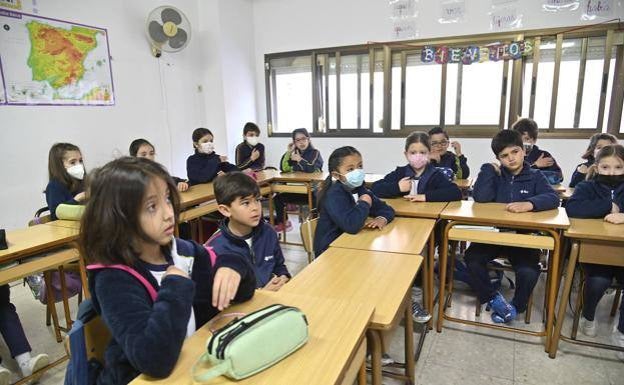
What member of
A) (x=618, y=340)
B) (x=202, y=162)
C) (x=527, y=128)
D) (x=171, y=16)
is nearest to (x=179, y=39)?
(x=171, y=16)

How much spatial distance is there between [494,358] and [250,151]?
3.64 m

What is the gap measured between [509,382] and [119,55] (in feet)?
14.5

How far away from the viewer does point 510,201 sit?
2.47 meters

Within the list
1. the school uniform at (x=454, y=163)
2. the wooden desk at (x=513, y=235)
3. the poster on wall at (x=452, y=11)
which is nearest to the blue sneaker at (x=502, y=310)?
the wooden desk at (x=513, y=235)

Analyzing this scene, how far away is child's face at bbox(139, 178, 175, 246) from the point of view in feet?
3.06

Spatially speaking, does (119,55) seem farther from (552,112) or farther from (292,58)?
(552,112)

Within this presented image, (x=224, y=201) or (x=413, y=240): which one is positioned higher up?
(x=224, y=201)

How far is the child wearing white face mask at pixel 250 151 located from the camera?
15.6 ft

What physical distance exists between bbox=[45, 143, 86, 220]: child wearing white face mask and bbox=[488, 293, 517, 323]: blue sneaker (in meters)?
2.71

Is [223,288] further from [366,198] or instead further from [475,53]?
[475,53]

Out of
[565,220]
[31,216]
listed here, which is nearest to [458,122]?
[565,220]

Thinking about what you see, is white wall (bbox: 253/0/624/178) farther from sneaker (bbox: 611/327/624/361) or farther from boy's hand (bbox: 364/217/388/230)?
boy's hand (bbox: 364/217/388/230)

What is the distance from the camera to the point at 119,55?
4.12 meters

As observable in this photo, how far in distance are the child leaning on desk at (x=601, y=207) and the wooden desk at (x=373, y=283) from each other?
1.15 meters
